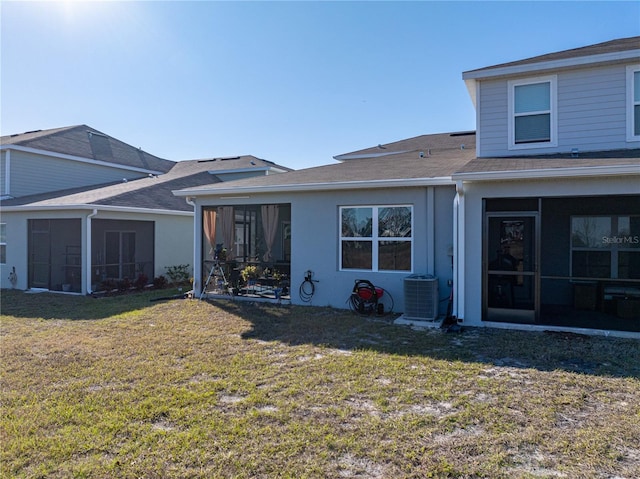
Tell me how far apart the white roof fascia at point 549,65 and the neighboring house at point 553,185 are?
0.02 meters

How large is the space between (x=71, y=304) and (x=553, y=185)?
35.5ft

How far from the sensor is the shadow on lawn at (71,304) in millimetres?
8906

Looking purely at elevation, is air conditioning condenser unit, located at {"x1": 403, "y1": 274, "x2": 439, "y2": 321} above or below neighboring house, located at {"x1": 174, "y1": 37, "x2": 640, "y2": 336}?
below

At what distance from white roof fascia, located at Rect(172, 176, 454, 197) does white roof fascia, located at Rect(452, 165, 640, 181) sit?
900 mm

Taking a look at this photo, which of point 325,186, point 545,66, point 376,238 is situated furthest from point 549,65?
point 325,186

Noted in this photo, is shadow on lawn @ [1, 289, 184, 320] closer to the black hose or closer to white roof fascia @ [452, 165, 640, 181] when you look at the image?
the black hose

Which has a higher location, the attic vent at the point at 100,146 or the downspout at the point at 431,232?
the attic vent at the point at 100,146

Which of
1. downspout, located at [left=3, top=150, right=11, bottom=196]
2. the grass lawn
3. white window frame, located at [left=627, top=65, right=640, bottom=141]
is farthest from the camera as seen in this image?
downspout, located at [left=3, top=150, right=11, bottom=196]

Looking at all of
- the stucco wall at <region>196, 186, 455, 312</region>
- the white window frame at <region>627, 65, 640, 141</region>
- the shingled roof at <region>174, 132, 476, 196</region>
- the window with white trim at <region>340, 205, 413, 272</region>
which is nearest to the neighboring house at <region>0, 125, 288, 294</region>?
the shingled roof at <region>174, 132, 476, 196</region>

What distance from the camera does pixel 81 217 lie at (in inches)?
465

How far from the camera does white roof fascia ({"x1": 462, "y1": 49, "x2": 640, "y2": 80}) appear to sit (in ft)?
24.6

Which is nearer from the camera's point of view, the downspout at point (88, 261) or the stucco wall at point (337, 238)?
the stucco wall at point (337, 238)

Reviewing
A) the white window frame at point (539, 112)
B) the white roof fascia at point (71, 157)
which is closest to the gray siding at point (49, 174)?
the white roof fascia at point (71, 157)

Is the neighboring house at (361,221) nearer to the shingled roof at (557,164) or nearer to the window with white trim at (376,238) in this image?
the window with white trim at (376,238)
